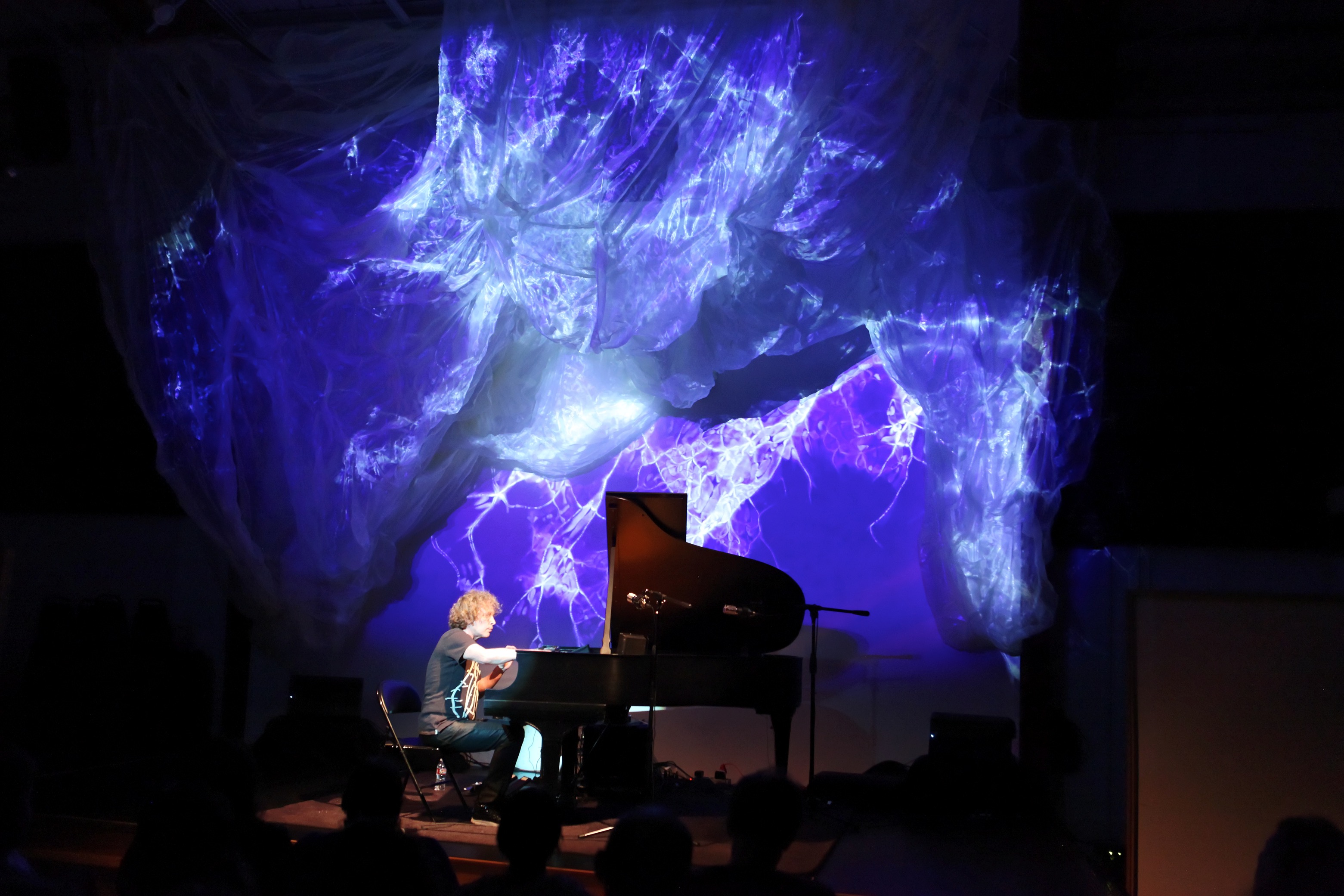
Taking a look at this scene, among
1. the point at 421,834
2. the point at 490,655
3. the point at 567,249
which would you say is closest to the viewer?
the point at 421,834

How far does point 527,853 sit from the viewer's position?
189 cm

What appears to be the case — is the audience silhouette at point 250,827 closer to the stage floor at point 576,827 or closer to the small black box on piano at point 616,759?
the stage floor at point 576,827

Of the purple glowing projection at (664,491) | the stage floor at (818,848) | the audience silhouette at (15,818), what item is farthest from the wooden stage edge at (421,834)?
the purple glowing projection at (664,491)

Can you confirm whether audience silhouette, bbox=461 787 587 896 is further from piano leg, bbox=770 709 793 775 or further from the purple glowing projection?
the purple glowing projection

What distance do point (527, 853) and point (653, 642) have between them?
1838 mm

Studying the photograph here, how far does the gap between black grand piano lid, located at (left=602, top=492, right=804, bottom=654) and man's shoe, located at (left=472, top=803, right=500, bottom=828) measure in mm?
797

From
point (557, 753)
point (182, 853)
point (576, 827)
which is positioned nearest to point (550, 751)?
point (557, 753)

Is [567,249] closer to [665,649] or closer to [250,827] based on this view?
[665,649]

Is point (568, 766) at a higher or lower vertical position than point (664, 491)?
lower

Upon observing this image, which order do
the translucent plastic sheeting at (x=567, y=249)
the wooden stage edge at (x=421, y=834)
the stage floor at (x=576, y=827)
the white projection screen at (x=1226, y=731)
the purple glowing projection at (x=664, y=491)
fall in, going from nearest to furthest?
the white projection screen at (x=1226, y=731)
the wooden stage edge at (x=421, y=834)
the stage floor at (x=576, y=827)
the translucent plastic sheeting at (x=567, y=249)
the purple glowing projection at (x=664, y=491)

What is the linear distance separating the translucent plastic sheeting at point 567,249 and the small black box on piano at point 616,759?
53.9 inches

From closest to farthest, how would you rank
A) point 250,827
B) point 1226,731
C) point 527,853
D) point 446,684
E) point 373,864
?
1. point 373,864
2. point 527,853
3. point 250,827
4. point 1226,731
5. point 446,684

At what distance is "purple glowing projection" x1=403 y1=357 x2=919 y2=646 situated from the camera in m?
5.23

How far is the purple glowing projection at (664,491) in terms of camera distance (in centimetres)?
523
